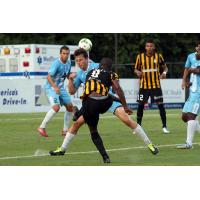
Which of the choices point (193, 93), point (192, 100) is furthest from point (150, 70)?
point (192, 100)

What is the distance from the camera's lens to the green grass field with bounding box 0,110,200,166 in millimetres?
13805

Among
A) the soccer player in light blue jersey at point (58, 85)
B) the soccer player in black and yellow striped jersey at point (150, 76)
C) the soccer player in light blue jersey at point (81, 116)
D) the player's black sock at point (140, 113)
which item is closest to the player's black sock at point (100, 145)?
the soccer player in light blue jersey at point (81, 116)

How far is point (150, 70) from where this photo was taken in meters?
20.8

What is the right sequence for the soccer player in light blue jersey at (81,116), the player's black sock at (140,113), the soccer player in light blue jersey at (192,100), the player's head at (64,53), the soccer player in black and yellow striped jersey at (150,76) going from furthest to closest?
the soccer player in black and yellow striped jersey at (150,76), the player's black sock at (140,113), the player's head at (64,53), the soccer player in light blue jersey at (192,100), the soccer player in light blue jersey at (81,116)

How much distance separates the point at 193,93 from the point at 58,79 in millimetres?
4214

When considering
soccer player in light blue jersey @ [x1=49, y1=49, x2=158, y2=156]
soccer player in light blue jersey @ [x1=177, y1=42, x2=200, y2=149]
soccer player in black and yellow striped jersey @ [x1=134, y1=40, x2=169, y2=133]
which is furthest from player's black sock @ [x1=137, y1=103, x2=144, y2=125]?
soccer player in light blue jersey @ [x1=49, y1=49, x2=158, y2=156]

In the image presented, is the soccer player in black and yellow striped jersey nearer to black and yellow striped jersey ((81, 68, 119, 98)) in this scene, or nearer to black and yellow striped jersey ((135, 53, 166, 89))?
black and yellow striped jersey ((135, 53, 166, 89))

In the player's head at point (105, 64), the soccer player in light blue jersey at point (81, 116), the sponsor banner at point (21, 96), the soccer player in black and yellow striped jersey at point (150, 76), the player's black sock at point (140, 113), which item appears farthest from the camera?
the sponsor banner at point (21, 96)

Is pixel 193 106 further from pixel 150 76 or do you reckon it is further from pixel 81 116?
pixel 150 76

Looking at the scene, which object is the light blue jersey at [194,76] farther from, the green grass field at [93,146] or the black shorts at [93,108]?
the black shorts at [93,108]

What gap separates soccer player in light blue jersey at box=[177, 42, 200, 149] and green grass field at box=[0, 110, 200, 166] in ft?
1.14

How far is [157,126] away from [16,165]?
9.81m

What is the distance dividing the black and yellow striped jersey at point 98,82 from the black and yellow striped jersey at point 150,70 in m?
6.99

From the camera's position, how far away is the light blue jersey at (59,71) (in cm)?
1931
